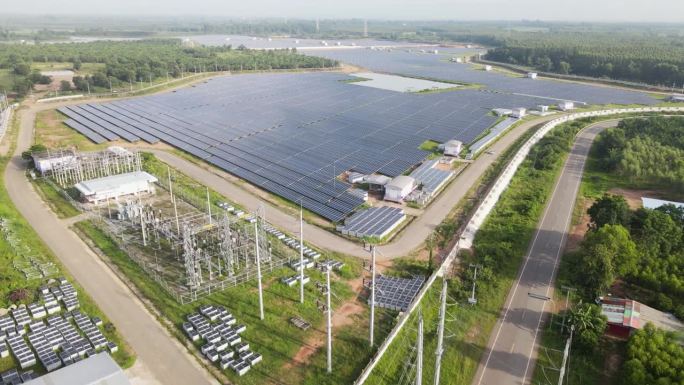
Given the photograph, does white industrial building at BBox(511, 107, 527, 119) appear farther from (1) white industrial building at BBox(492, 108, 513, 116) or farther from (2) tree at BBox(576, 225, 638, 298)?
(2) tree at BBox(576, 225, 638, 298)

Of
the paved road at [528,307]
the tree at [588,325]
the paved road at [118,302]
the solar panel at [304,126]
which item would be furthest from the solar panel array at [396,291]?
the paved road at [118,302]

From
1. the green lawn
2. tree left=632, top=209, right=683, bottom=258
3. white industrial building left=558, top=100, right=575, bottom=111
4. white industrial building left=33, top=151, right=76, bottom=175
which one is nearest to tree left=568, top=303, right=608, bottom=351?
tree left=632, top=209, right=683, bottom=258

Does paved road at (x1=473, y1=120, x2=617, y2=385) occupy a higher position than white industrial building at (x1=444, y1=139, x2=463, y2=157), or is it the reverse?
white industrial building at (x1=444, y1=139, x2=463, y2=157)

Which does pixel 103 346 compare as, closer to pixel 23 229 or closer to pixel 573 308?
pixel 23 229

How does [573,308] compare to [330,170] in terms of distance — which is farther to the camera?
[330,170]

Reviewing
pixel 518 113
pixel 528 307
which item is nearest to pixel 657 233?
pixel 528 307

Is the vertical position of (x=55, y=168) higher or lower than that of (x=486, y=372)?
higher

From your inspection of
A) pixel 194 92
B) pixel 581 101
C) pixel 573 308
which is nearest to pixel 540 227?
pixel 573 308

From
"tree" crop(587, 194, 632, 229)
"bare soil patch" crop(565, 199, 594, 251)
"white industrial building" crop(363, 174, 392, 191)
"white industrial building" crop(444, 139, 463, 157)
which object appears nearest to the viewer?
"tree" crop(587, 194, 632, 229)
